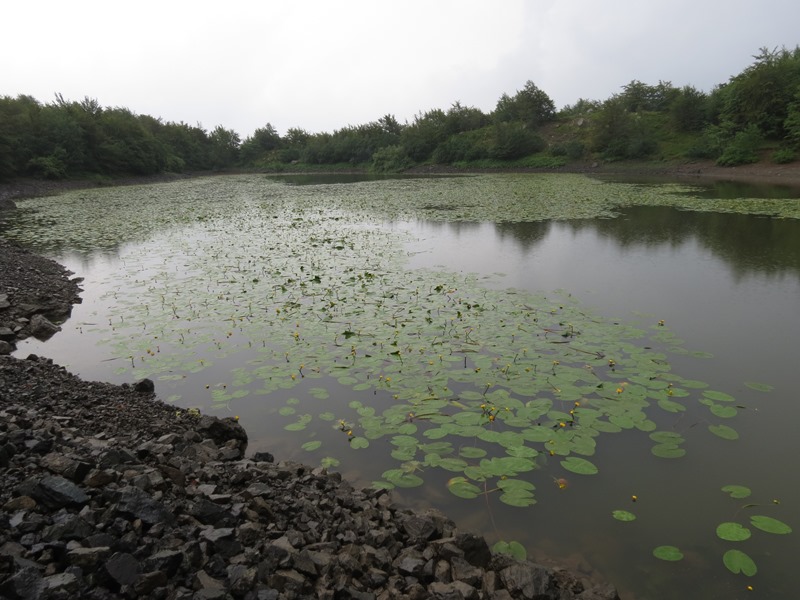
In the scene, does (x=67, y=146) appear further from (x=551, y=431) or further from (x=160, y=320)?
(x=551, y=431)

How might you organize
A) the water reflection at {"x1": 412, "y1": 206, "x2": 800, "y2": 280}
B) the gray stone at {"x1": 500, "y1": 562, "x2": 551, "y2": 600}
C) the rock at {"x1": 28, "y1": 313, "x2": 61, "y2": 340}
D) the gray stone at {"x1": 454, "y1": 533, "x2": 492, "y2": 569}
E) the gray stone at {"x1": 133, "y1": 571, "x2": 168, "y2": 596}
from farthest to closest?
the water reflection at {"x1": 412, "y1": 206, "x2": 800, "y2": 280} → the rock at {"x1": 28, "y1": 313, "x2": 61, "y2": 340} → the gray stone at {"x1": 454, "y1": 533, "x2": 492, "y2": 569} → the gray stone at {"x1": 500, "y1": 562, "x2": 551, "y2": 600} → the gray stone at {"x1": 133, "y1": 571, "x2": 168, "y2": 596}

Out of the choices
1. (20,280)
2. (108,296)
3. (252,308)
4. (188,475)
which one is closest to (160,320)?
(252,308)

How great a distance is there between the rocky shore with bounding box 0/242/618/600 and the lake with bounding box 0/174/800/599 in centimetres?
48

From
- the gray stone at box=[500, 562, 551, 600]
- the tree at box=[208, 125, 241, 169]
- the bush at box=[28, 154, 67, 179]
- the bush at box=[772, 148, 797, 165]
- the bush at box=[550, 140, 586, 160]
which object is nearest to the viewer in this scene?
the gray stone at box=[500, 562, 551, 600]

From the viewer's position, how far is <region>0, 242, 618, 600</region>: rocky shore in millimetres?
2293

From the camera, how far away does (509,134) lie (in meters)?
52.4

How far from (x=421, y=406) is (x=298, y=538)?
2194mm

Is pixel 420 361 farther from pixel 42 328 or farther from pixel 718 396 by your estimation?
pixel 42 328

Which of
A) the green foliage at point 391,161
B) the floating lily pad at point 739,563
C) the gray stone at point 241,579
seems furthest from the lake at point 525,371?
the green foliage at point 391,161

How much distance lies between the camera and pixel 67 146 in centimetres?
4372

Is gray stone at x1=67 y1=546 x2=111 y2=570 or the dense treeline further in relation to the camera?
the dense treeline

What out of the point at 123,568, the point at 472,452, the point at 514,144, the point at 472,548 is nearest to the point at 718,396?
the point at 472,452

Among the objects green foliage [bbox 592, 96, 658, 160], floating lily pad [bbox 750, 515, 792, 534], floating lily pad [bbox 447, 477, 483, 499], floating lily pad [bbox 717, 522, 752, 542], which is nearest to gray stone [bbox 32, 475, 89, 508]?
floating lily pad [bbox 447, 477, 483, 499]

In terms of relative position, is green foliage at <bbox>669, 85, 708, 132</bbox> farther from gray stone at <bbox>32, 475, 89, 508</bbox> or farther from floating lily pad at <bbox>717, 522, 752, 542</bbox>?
gray stone at <bbox>32, 475, 89, 508</bbox>
